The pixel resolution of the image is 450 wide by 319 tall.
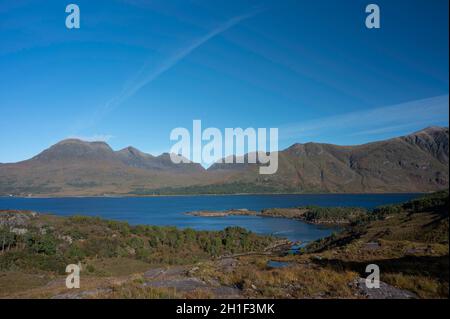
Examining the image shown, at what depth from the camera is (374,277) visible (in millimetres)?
13484

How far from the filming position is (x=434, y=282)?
11891 millimetres

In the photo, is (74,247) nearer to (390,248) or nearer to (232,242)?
(232,242)

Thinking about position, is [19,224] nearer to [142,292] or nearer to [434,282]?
[142,292]

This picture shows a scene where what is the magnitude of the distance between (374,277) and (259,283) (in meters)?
4.66

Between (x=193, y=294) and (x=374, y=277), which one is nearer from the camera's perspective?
(x=193, y=294)
